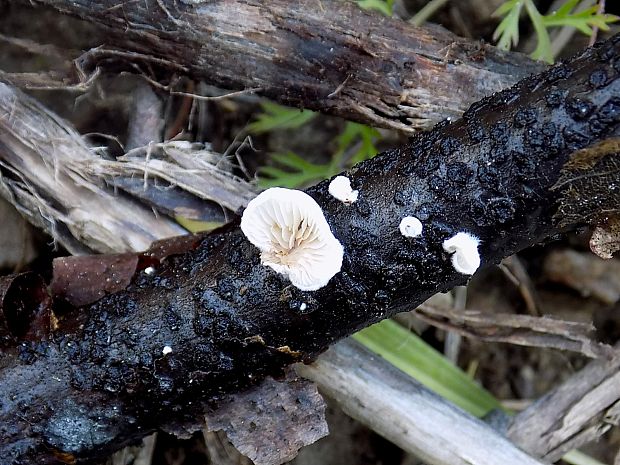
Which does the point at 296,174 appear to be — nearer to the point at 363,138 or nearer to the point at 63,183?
the point at 363,138

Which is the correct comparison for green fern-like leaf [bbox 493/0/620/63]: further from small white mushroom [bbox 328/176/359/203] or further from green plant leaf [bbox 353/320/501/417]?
green plant leaf [bbox 353/320/501/417]

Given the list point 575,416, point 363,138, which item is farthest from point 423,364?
point 363,138

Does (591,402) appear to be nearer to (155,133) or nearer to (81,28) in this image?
(155,133)

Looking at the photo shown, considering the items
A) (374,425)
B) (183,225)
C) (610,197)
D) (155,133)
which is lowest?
(374,425)

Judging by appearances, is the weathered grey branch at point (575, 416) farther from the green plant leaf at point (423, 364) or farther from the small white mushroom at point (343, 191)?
the small white mushroom at point (343, 191)

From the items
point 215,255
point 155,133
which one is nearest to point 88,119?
point 155,133

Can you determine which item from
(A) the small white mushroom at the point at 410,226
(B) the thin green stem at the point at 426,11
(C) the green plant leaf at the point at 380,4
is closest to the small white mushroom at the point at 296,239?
(A) the small white mushroom at the point at 410,226

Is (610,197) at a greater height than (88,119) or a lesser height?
greater
